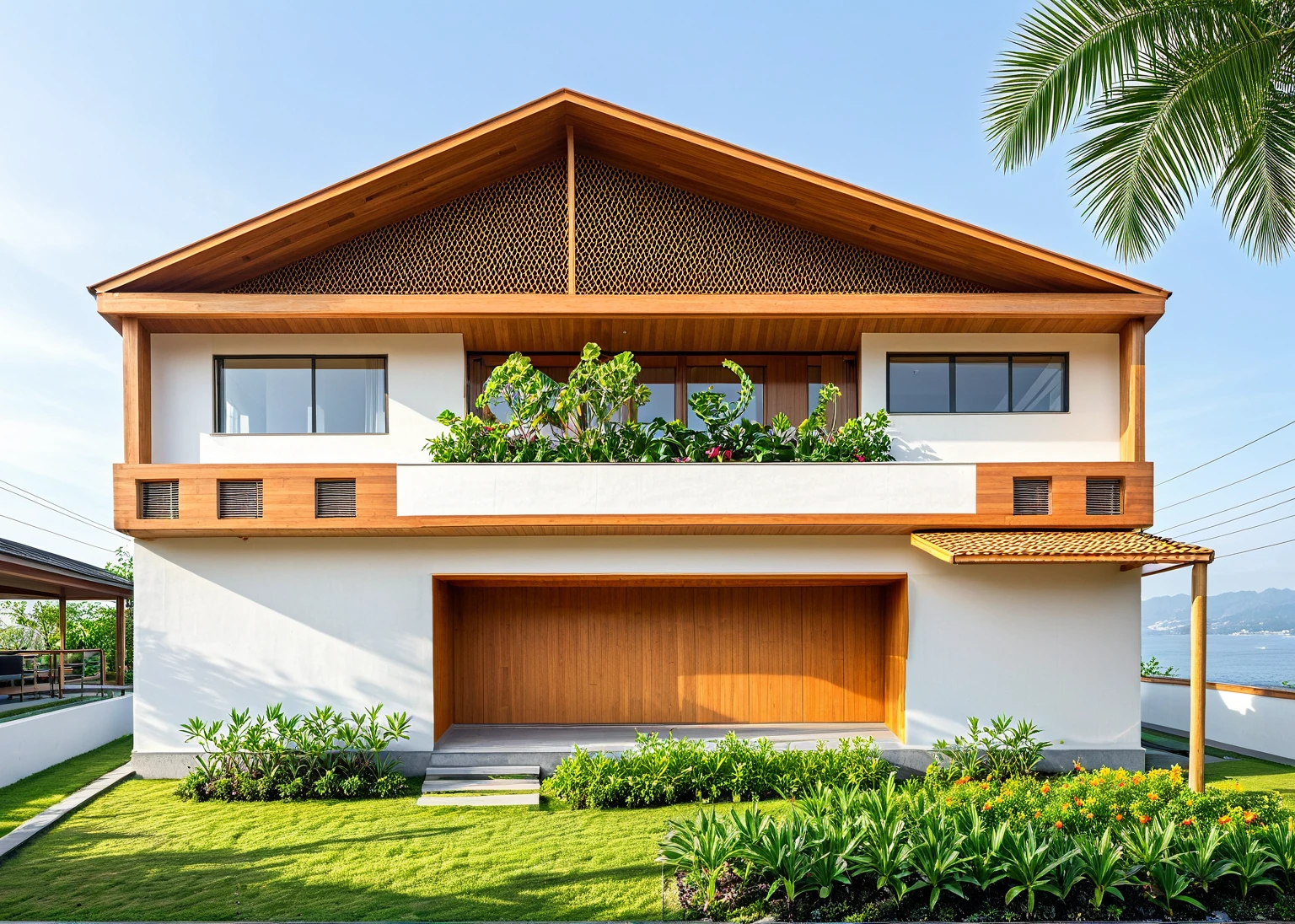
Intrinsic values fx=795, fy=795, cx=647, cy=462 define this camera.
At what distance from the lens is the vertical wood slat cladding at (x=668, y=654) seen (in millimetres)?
12219

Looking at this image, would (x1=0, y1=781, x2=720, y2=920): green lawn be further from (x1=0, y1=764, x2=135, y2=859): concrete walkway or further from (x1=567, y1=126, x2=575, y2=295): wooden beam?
(x1=567, y1=126, x2=575, y2=295): wooden beam

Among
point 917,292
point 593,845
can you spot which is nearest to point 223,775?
point 593,845

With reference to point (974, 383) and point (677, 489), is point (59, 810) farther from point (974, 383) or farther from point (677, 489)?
point (974, 383)

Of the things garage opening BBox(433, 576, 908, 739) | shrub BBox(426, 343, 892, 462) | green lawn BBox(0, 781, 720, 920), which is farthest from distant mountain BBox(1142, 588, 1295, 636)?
green lawn BBox(0, 781, 720, 920)

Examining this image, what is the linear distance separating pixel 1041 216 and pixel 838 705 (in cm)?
1609

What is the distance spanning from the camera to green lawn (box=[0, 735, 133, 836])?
30.1 feet

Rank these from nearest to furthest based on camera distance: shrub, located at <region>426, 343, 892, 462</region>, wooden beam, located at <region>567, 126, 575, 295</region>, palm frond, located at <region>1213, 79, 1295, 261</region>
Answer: palm frond, located at <region>1213, 79, 1295, 261</region>, shrub, located at <region>426, 343, 892, 462</region>, wooden beam, located at <region>567, 126, 575, 295</region>

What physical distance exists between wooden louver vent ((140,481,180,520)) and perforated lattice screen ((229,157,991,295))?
2909 mm

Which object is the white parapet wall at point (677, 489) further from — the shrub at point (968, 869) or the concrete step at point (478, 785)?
the shrub at point (968, 869)

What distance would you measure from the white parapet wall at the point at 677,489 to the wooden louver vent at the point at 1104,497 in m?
1.56

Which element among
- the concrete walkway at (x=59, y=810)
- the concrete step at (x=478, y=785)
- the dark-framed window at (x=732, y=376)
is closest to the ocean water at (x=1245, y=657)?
the dark-framed window at (x=732, y=376)

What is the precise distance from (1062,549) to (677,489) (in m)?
4.67

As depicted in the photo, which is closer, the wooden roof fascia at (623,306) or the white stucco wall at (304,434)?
the wooden roof fascia at (623,306)

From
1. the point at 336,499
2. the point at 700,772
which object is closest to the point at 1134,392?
the point at 700,772
